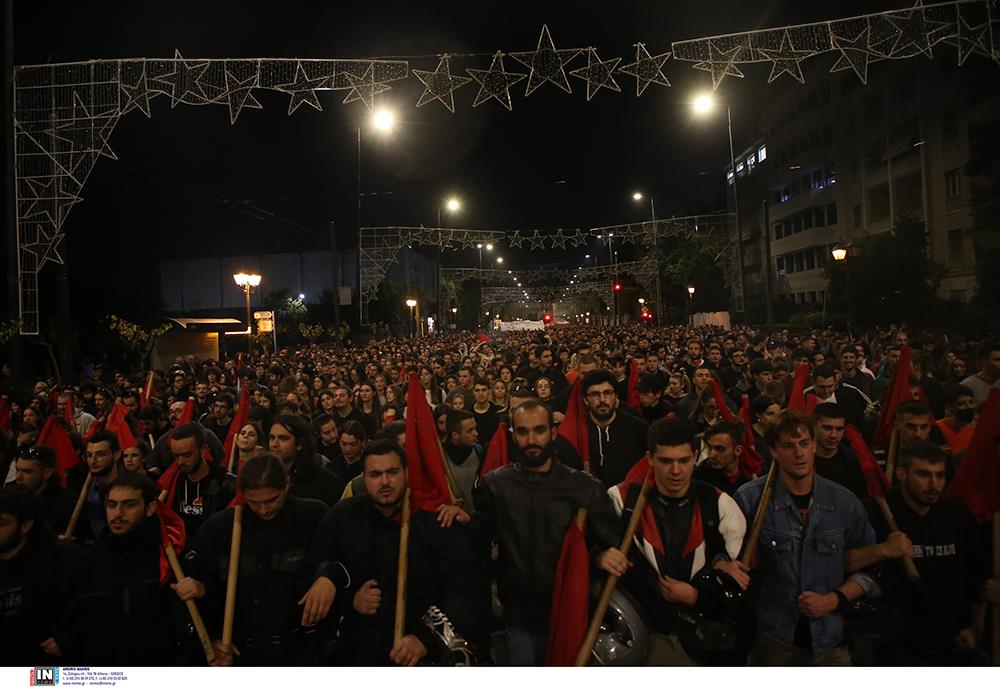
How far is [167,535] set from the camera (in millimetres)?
3197

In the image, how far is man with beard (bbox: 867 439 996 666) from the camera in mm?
3115

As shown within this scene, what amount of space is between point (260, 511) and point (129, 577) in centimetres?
63

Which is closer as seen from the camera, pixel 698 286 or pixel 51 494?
pixel 51 494

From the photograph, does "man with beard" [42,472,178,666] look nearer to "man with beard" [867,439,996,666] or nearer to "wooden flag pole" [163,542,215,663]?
"wooden flag pole" [163,542,215,663]

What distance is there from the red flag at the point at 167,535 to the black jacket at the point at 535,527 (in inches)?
55.0

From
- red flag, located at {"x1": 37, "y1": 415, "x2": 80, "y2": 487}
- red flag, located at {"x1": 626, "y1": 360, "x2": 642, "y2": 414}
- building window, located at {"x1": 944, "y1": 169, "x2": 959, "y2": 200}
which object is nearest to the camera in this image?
red flag, located at {"x1": 37, "y1": 415, "x2": 80, "y2": 487}

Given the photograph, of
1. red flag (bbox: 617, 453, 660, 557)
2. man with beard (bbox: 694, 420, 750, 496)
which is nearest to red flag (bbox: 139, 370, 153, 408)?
man with beard (bbox: 694, 420, 750, 496)

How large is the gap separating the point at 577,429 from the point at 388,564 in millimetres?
1976

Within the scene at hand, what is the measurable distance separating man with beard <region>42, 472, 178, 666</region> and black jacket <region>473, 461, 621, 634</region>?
1.50m

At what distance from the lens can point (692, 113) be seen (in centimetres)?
1265

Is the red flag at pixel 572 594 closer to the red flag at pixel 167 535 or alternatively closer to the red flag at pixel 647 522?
the red flag at pixel 647 522

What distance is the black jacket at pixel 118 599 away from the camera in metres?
3.14

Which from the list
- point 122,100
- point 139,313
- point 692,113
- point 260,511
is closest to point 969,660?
A: point 260,511
